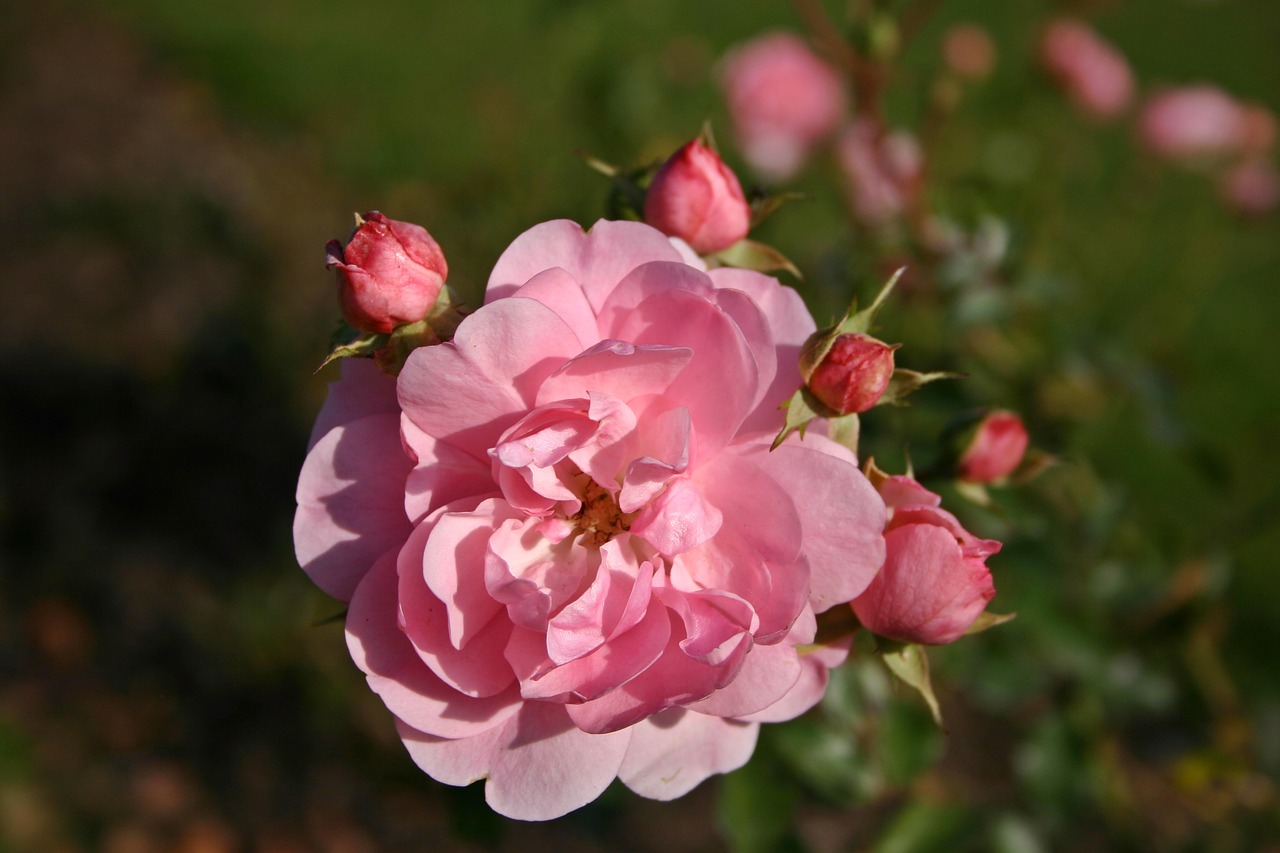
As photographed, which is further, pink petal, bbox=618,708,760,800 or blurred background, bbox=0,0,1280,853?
blurred background, bbox=0,0,1280,853

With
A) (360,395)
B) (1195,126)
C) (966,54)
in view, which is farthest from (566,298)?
(1195,126)

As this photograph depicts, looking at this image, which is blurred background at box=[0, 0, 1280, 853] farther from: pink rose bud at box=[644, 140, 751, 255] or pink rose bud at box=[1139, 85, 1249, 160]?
pink rose bud at box=[1139, 85, 1249, 160]

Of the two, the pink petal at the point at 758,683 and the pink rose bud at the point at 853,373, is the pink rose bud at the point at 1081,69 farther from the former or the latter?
the pink petal at the point at 758,683

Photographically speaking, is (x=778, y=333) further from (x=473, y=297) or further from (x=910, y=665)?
(x=473, y=297)

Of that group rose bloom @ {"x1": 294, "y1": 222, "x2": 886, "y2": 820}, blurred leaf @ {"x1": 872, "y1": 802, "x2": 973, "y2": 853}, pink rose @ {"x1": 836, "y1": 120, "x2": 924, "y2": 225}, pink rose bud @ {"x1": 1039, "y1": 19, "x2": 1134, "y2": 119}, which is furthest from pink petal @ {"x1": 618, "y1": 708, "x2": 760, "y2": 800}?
pink rose bud @ {"x1": 1039, "y1": 19, "x2": 1134, "y2": 119}

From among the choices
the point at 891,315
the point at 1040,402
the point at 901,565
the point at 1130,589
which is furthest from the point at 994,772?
the point at 901,565

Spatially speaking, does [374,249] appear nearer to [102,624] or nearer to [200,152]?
[102,624]
